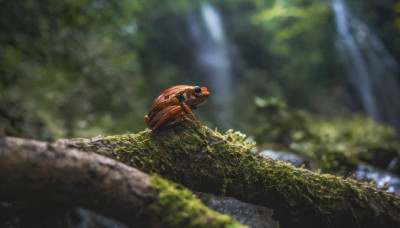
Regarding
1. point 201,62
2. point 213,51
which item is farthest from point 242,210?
point 213,51

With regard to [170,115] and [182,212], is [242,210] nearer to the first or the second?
[182,212]

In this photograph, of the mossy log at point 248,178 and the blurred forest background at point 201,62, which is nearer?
the mossy log at point 248,178

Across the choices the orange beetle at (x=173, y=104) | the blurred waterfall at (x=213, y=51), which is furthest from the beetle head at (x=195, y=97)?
the blurred waterfall at (x=213, y=51)

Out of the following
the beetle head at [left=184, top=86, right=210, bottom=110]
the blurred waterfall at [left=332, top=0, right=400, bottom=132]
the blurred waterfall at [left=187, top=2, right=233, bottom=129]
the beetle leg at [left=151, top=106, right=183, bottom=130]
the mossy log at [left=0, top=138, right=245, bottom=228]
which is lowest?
the mossy log at [left=0, top=138, right=245, bottom=228]

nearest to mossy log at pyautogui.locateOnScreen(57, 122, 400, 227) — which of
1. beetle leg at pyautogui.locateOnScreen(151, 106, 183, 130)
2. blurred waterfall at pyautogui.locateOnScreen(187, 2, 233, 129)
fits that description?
beetle leg at pyautogui.locateOnScreen(151, 106, 183, 130)

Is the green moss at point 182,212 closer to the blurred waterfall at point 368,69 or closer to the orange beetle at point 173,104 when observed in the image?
the orange beetle at point 173,104

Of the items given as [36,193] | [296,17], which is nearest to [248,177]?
[36,193]

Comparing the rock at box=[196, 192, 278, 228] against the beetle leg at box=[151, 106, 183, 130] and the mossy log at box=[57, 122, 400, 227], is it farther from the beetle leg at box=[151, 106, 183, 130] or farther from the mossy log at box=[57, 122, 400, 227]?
the beetle leg at box=[151, 106, 183, 130]
